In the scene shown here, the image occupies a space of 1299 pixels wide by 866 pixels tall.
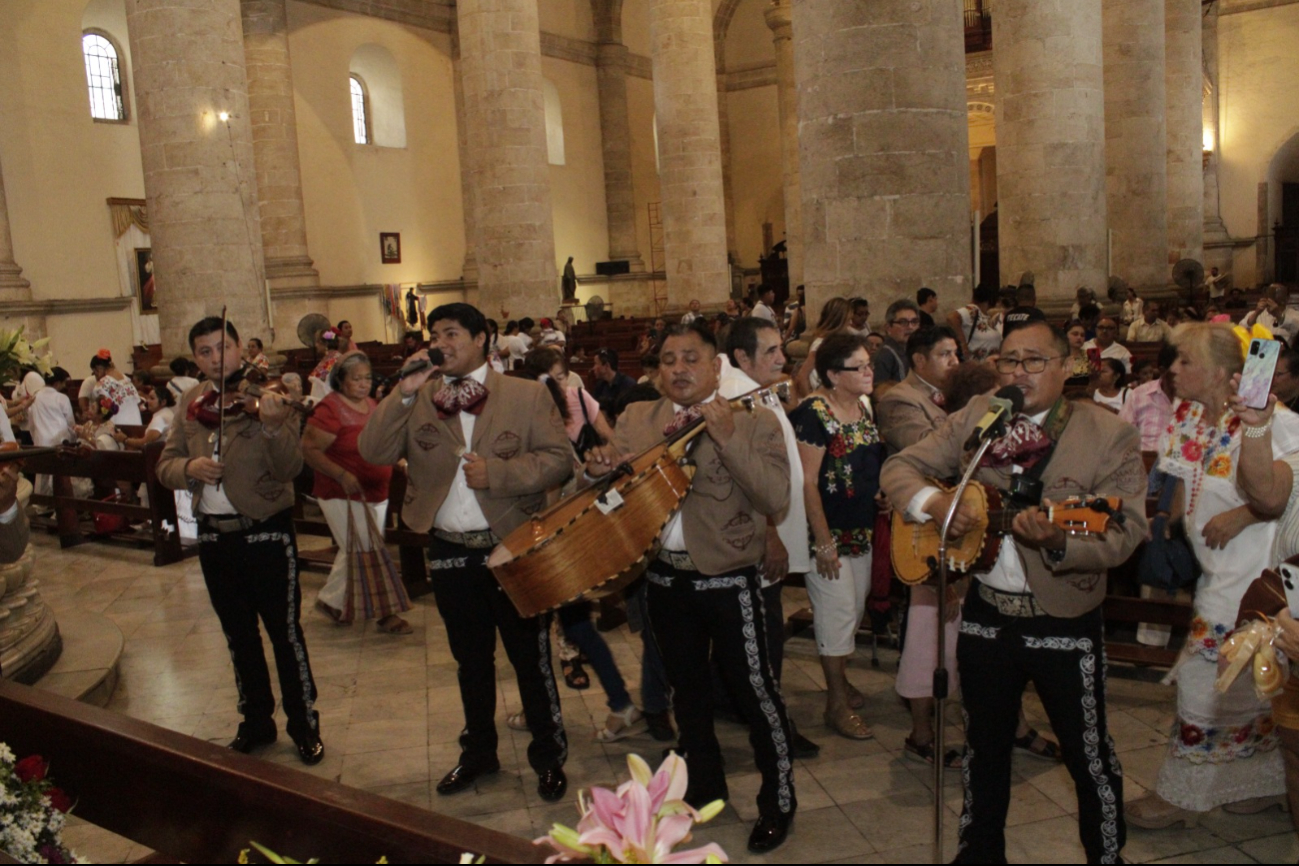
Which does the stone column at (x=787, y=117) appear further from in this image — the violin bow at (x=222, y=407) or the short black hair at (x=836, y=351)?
the violin bow at (x=222, y=407)

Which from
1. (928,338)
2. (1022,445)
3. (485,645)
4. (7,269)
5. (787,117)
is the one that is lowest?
(485,645)

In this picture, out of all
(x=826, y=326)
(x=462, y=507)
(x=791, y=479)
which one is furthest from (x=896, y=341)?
(x=462, y=507)

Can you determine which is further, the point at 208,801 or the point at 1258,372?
the point at 1258,372

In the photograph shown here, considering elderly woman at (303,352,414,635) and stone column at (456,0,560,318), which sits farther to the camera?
stone column at (456,0,560,318)

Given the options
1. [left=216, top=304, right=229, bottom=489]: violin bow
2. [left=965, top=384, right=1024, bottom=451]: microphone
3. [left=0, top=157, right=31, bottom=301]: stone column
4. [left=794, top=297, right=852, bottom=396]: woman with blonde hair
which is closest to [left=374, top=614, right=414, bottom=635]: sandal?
[left=216, top=304, right=229, bottom=489]: violin bow

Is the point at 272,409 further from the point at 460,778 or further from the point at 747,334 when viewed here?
the point at 747,334

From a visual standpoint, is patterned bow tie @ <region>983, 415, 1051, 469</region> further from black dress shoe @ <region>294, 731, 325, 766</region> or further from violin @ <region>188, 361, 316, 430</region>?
black dress shoe @ <region>294, 731, 325, 766</region>

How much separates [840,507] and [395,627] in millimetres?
3324

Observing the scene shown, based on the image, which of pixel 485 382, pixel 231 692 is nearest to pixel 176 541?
pixel 231 692

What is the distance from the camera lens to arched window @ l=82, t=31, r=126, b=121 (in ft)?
→ 63.9

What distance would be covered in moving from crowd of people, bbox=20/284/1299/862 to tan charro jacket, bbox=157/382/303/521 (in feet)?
0.04

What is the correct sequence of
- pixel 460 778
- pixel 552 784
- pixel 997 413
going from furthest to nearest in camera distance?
pixel 460 778 < pixel 552 784 < pixel 997 413

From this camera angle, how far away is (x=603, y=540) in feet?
12.5

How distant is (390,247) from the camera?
81.5 ft
